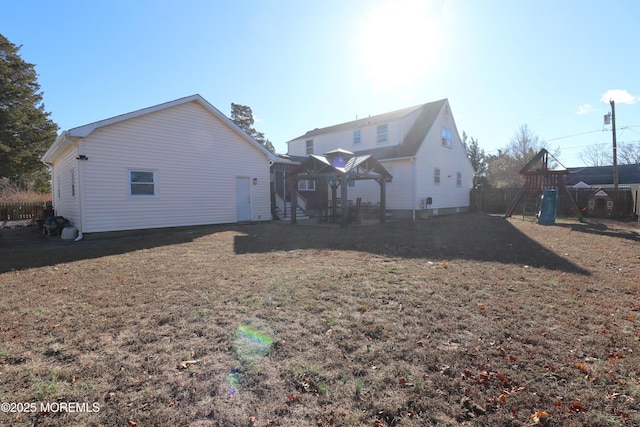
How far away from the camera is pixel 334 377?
264 centimetres

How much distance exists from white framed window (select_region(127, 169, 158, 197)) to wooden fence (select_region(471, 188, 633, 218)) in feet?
59.2

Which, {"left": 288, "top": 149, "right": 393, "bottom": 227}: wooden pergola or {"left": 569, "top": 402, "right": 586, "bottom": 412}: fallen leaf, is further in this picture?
{"left": 288, "top": 149, "right": 393, "bottom": 227}: wooden pergola

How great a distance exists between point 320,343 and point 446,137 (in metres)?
20.4

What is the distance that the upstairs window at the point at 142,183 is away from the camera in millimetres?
11211

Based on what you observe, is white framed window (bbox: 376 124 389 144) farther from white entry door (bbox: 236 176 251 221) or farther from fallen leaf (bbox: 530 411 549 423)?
fallen leaf (bbox: 530 411 549 423)

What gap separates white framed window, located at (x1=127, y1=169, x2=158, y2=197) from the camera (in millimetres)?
11203

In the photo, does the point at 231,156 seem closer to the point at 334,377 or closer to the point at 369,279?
the point at 369,279

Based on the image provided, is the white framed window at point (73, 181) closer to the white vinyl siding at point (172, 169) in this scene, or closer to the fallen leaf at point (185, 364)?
the white vinyl siding at point (172, 169)

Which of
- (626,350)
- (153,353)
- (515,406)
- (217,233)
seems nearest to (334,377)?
(515,406)

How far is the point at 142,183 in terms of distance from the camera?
11445 mm

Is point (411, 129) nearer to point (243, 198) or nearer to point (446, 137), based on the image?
point (446, 137)

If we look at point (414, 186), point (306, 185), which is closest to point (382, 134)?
point (414, 186)

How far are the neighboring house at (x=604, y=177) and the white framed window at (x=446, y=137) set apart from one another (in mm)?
14390

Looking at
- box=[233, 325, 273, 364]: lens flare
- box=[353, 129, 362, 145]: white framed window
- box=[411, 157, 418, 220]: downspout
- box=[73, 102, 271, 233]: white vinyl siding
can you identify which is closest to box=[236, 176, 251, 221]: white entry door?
box=[73, 102, 271, 233]: white vinyl siding
